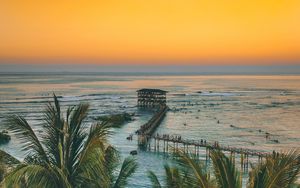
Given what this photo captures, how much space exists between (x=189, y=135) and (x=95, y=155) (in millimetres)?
50367

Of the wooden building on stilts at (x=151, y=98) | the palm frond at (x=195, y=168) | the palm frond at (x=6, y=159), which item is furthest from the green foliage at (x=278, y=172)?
the wooden building on stilts at (x=151, y=98)

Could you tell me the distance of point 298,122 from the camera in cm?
7169

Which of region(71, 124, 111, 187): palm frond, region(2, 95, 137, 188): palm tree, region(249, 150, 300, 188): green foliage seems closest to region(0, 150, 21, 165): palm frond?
region(2, 95, 137, 188): palm tree

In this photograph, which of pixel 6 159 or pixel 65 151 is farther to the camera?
pixel 65 151

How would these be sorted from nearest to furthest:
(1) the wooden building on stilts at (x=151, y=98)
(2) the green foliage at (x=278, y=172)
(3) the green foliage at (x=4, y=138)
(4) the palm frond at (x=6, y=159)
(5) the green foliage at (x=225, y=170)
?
1. (2) the green foliage at (x=278, y=172)
2. (5) the green foliage at (x=225, y=170)
3. (4) the palm frond at (x=6, y=159)
4. (3) the green foliage at (x=4, y=138)
5. (1) the wooden building on stilts at (x=151, y=98)

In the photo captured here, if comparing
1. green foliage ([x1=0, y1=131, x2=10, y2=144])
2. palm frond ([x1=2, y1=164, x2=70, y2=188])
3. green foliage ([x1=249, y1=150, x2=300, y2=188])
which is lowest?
green foliage ([x1=0, y1=131, x2=10, y2=144])

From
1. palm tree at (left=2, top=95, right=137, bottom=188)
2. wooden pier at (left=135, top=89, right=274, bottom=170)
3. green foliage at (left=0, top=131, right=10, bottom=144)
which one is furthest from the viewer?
green foliage at (left=0, top=131, right=10, bottom=144)

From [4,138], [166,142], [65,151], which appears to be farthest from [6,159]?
[4,138]

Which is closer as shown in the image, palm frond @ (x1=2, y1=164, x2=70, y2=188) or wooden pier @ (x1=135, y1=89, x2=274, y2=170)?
palm frond @ (x1=2, y1=164, x2=70, y2=188)

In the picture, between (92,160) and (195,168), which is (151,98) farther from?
(195,168)

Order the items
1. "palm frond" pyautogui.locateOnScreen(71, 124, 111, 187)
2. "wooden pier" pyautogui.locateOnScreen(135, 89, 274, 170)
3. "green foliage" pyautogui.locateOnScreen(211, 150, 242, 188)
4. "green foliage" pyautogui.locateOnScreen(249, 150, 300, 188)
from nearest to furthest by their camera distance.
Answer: "green foliage" pyautogui.locateOnScreen(249, 150, 300, 188)
"green foliage" pyautogui.locateOnScreen(211, 150, 242, 188)
"palm frond" pyautogui.locateOnScreen(71, 124, 111, 187)
"wooden pier" pyautogui.locateOnScreen(135, 89, 274, 170)

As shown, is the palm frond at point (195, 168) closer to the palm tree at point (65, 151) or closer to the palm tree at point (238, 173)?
the palm tree at point (238, 173)

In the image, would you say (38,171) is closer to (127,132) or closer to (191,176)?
(191,176)

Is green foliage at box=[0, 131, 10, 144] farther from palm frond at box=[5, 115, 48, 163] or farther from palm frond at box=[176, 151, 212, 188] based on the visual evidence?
palm frond at box=[176, 151, 212, 188]
